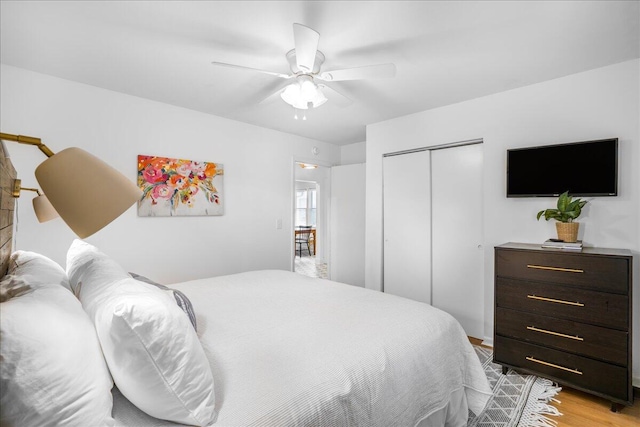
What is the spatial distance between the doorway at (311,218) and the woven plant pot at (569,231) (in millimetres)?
3232

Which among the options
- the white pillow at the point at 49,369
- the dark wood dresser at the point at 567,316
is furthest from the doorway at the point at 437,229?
the white pillow at the point at 49,369

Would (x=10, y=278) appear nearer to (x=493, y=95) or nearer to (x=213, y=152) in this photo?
(x=213, y=152)

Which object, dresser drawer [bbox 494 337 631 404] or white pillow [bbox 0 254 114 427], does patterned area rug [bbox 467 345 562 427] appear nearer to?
dresser drawer [bbox 494 337 631 404]

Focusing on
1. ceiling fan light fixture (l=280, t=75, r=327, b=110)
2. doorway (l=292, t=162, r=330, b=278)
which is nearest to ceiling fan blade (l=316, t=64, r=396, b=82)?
ceiling fan light fixture (l=280, t=75, r=327, b=110)

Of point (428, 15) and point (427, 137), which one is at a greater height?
point (428, 15)

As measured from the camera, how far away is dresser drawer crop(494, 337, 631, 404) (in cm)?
197

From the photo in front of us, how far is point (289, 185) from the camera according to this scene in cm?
425

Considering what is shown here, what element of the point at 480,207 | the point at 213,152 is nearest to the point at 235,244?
the point at 213,152

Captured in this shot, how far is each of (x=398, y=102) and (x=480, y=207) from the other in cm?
137

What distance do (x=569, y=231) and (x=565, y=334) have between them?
2.51ft

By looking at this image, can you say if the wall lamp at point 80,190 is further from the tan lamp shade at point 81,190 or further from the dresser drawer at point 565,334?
the dresser drawer at point 565,334

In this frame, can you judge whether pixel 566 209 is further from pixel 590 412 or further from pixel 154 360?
pixel 154 360

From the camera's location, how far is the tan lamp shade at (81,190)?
1.96ft

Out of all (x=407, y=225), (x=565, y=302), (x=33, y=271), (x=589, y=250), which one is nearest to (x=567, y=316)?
(x=565, y=302)
